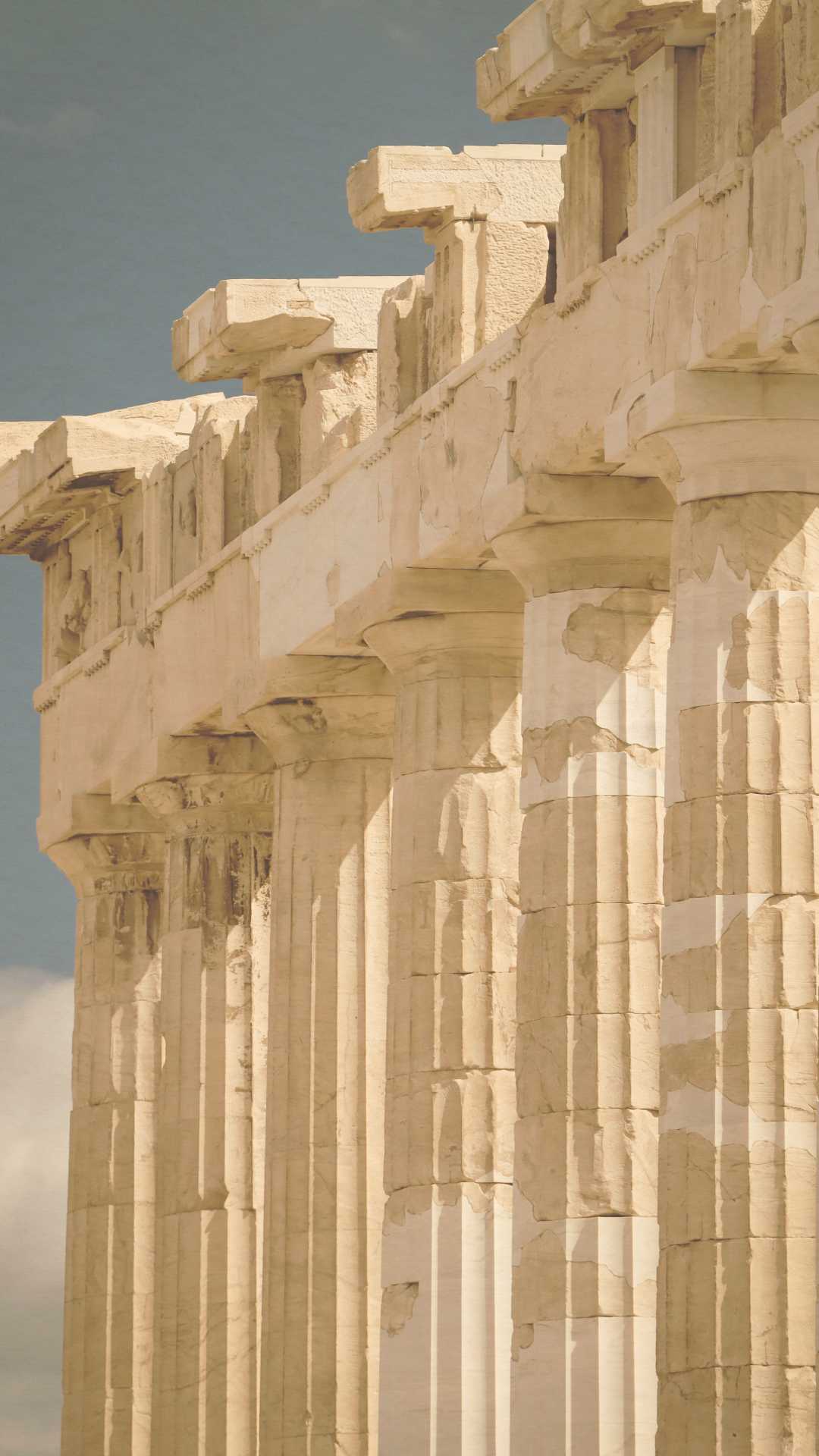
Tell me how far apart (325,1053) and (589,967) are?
22.5 feet

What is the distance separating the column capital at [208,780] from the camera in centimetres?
3625

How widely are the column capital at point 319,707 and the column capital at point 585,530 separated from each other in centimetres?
533

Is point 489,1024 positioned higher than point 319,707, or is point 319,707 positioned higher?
point 319,707

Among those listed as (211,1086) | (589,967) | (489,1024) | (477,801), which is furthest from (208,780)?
(589,967)

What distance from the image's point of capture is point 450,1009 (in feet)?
97.6

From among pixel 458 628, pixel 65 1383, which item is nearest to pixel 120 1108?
pixel 65 1383

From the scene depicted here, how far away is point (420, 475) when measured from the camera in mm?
29875

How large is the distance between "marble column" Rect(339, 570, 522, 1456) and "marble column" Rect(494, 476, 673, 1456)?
2.19 m

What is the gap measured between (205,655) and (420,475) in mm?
5897

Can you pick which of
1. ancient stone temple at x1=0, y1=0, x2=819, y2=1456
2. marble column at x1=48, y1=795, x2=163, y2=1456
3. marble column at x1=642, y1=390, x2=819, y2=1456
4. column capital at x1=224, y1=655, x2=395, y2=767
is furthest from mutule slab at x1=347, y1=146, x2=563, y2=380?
marble column at x1=48, y1=795, x2=163, y2=1456

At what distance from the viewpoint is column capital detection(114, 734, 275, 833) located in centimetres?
3625

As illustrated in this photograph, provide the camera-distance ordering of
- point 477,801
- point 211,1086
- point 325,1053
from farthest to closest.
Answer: point 211,1086 < point 325,1053 < point 477,801

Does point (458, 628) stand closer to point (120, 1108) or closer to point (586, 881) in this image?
point (586, 881)

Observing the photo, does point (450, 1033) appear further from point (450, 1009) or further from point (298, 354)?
point (298, 354)
